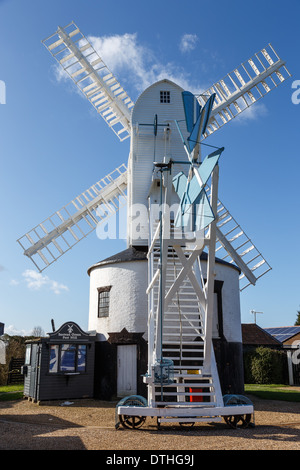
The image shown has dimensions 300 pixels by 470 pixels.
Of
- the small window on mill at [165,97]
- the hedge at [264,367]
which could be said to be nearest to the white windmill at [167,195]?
the small window on mill at [165,97]

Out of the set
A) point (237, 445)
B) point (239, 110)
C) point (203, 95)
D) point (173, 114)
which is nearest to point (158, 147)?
point (173, 114)

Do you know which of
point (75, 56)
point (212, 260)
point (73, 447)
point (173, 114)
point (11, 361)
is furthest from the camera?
point (11, 361)

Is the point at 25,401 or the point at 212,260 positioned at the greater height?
the point at 212,260

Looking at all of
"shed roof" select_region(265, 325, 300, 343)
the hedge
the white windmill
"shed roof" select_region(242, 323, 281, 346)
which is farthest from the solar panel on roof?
the white windmill

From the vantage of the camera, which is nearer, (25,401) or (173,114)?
(25,401)

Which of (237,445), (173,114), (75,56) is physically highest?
(75,56)

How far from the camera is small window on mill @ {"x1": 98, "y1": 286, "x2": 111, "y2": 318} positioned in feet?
58.1

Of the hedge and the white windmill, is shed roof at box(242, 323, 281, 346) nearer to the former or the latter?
the hedge

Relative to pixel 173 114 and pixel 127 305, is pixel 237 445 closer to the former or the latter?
pixel 127 305

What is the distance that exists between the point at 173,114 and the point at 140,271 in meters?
7.83

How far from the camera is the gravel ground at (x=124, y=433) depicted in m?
7.94

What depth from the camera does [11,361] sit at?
26234 mm

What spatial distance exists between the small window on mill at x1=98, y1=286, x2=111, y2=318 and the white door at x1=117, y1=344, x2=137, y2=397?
1.79 m

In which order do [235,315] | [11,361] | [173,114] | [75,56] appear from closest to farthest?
[235,315] < [173,114] < [75,56] < [11,361]
